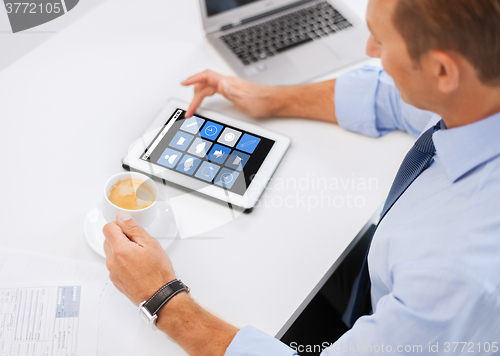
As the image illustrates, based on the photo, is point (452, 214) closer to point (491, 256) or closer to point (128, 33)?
point (491, 256)

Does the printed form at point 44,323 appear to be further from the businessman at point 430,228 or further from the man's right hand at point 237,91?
the man's right hand at point 237,91

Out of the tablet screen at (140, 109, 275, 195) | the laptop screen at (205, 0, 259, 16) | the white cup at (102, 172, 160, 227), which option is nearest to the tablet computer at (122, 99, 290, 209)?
the tablet screen at (140, 109, 275, 195)

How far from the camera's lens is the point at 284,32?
1262 millimetres

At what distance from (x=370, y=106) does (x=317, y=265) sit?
0.42m

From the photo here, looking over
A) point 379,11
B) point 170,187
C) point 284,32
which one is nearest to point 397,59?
point 379,11

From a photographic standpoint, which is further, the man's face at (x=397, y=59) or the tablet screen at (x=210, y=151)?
the tablet screen at (x=210, y=151)

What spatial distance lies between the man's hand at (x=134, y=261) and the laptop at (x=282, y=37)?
57 centimetres

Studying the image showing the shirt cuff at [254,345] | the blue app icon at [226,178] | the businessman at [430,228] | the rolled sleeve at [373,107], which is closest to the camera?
the businessman at [430,228]

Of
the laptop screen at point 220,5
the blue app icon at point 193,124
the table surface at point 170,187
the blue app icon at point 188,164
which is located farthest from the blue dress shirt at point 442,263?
the laptop screen at point 220,5

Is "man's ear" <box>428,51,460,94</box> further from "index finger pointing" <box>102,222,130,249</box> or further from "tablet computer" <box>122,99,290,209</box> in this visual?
"index finger pointing" <box>102,222,130,249</box>

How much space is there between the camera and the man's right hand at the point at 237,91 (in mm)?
1074

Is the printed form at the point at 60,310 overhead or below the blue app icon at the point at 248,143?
below

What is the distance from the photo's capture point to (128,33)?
125 cm
